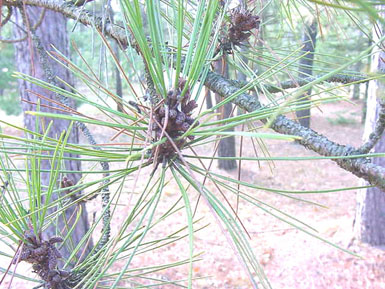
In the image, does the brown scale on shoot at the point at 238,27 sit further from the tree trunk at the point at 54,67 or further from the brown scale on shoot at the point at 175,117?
the tree trunk at the point at 54,67

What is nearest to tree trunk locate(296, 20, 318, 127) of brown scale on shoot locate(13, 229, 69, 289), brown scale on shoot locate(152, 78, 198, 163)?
brown scale on shoot locate(152, 78, 198, 163)

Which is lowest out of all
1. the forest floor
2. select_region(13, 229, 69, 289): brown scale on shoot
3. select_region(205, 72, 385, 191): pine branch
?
the forest floor

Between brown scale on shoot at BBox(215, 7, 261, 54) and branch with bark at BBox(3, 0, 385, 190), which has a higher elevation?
brown scale on shoot at BBox(215, 7, 261, 54)

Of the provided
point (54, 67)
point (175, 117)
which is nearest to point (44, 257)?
point (175, 117)

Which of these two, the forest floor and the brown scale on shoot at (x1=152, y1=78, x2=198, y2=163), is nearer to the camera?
the brown scale on shoot at (x1=152, y1=78, x2=198, y2=163)

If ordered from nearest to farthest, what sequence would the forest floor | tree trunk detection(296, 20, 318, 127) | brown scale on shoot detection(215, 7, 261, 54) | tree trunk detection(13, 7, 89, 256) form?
tree trunk detection(296, 20, 318, 127), brown scale on shoot detection(215, 7, 261, 54), tree trunk detection(13, 7, 89, 256), the forest floor

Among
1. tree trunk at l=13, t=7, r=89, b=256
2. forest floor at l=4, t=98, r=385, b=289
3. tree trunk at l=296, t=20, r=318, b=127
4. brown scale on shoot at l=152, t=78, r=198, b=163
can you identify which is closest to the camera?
brown scale on shoot at l=152, t=78, r=198, b=163

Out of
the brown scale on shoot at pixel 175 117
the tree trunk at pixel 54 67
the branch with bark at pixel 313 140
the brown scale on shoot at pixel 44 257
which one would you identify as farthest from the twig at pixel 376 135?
the tree trunk at pixel 54 67

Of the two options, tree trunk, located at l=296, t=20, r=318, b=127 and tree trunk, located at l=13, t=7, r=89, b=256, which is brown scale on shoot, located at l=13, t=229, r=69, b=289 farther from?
tree trunk, located at l=13, t=7, r=89, b=256
